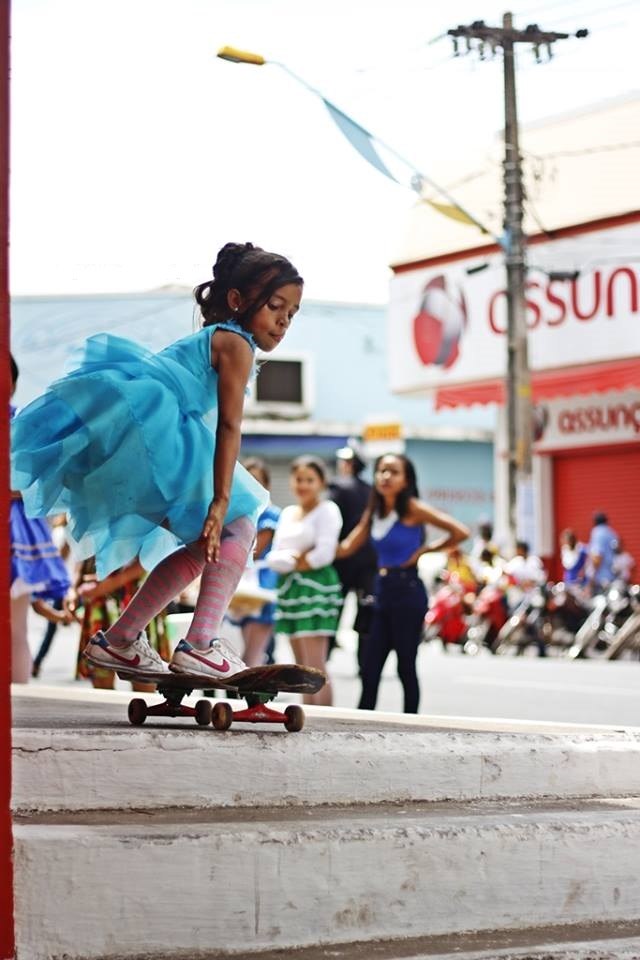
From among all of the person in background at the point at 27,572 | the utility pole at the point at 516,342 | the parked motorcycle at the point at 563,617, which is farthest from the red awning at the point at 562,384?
the person in background at the point at 27,572

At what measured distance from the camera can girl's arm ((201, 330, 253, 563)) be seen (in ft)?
17.7

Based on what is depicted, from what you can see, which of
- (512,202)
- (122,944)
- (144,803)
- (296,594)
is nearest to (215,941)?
(122,944)

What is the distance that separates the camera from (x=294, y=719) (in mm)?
5285

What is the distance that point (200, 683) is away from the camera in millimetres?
5352

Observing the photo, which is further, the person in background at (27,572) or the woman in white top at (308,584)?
the woman in white top at (308,584)

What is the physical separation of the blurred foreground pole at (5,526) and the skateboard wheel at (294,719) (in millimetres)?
1286

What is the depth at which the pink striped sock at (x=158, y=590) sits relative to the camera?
5.62m

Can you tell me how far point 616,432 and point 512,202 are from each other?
16.3 feet

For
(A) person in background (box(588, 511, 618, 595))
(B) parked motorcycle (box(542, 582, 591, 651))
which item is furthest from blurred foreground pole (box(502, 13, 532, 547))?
(B) parked motorcycle (box(542, 582, 591, 651))

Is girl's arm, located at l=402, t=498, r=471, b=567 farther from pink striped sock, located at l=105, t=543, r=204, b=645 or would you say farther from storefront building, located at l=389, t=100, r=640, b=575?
storefront building, located at l=389, t=100, r=640, b=575

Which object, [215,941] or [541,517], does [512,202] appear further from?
[215,941]

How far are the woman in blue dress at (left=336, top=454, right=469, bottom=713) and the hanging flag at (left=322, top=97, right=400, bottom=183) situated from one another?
290 cm

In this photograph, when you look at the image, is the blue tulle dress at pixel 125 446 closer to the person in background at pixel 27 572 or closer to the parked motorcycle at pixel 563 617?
the person in background at pixel 27 572

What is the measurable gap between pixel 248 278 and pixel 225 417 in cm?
50
